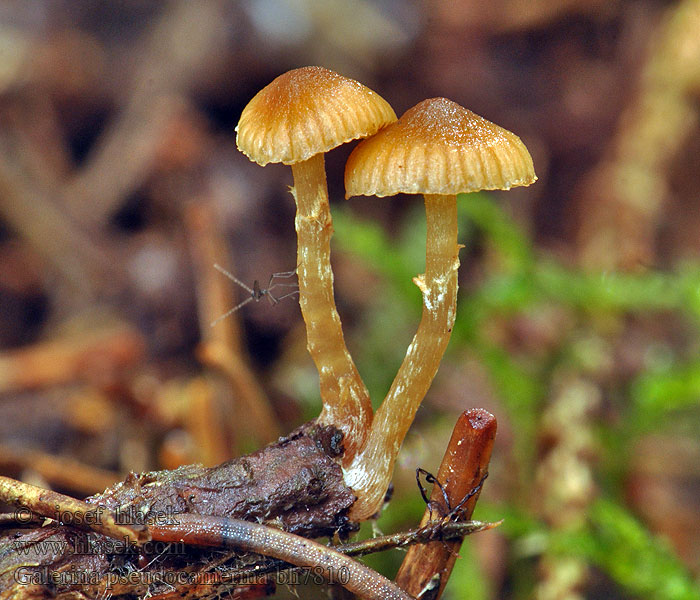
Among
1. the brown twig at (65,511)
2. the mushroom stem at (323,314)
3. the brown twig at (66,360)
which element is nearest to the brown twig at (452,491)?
the mushroom stem at (323,314)

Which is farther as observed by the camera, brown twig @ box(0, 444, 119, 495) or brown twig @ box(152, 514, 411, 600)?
brown twig @ box(0, 444, 119, 495)

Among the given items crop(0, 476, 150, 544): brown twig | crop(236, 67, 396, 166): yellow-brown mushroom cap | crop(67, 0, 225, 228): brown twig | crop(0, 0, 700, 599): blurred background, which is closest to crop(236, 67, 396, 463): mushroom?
crop(236, 67, 396, 166): yellow-brown mushroom cap

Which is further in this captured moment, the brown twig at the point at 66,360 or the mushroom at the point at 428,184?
the brown twig at the point at 66,360

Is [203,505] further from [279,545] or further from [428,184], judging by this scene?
[428,184]

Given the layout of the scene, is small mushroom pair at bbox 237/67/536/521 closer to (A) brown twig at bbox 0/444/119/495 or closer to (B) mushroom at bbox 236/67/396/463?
(B) mushroom at bbox 236/67/396/463

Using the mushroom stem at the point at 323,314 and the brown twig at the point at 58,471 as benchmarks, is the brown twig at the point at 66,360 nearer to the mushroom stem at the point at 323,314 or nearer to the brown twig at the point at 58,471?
the brown twig at the point at 58,471


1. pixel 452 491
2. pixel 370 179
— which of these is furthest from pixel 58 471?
pixel 370 179
